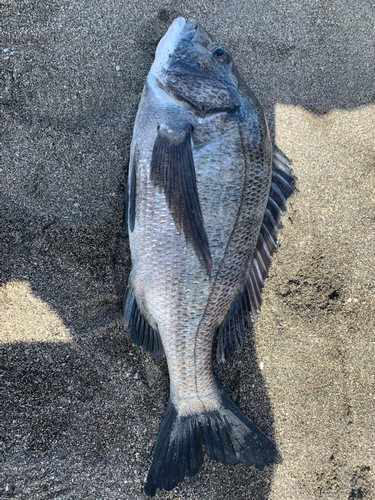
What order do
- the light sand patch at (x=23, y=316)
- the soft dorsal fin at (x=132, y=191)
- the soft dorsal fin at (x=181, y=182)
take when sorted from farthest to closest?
the light sand patch at (x=23, y=316) → the soft dorsal fin at (x=132, y=191) → the soft dorsal fin at (x=181, y=182)

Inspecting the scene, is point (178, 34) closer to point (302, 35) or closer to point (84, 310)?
point (302, 35)

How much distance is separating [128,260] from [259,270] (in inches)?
34.6

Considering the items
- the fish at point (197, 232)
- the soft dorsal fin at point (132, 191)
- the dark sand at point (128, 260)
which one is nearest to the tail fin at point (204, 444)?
the fish at point (197, 232)

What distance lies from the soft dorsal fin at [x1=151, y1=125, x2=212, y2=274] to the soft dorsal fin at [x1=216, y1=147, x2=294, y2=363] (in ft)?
1.32

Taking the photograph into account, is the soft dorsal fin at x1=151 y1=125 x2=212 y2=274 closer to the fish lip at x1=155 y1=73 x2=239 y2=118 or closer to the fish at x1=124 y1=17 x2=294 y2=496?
the fish at x1=124 y1=17 x2=294 y2=496

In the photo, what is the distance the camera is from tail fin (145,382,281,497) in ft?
5.95

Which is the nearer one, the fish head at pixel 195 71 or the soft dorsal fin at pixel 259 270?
the fish head at pixel 195 71

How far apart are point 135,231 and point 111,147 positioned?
65 centimetres

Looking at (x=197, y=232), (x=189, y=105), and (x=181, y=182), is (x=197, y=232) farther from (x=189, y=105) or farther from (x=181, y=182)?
(x=189, y=105)

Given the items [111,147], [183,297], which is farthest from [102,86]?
[183,297]

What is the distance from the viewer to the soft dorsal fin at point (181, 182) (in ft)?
5.21

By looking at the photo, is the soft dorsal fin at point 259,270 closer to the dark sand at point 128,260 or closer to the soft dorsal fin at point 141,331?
the dark sand at point 128,260

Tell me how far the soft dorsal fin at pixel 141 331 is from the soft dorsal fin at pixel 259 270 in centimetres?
40

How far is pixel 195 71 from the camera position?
1710 mm
